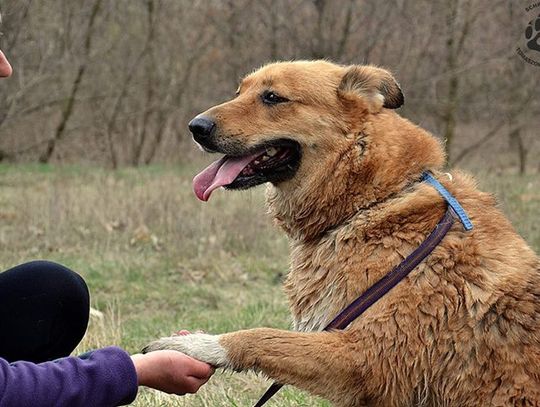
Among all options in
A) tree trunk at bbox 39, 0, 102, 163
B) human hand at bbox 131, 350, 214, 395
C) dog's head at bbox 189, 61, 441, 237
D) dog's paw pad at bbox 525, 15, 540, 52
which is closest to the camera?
human hand at bbox 131, 350, 214, 395

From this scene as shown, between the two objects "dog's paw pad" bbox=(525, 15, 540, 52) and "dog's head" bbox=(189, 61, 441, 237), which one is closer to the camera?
"dog's head" bbox=(189, 61, 441, 237)

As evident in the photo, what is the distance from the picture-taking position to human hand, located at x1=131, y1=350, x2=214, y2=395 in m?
2.26

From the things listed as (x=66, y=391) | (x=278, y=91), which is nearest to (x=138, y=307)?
(x=278, y=91)

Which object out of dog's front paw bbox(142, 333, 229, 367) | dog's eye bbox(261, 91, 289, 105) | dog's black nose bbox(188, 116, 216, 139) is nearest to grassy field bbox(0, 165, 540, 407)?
dog's front paw bbox(142, 333, 229, 367)

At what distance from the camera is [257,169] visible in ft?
11.1

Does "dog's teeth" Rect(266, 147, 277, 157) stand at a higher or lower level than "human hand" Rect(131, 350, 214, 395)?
higher

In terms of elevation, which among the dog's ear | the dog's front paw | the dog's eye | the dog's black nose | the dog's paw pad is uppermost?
the dog's ear

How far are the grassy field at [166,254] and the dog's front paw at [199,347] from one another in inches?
41.4

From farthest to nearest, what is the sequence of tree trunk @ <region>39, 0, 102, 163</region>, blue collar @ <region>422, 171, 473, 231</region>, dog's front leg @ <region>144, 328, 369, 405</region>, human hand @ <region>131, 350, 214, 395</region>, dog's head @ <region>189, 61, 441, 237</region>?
tree trunk @ <region>39, 0, 102, 163</region>, dog's head @ <region>189, 61, 441, 237</region>, blue collar @ <region>422, 171, 473, 231</region>, dog's front leg @ <region>144, 328, 369, 405</region>, human hand @ <region>131, 350, 214, 395</region>

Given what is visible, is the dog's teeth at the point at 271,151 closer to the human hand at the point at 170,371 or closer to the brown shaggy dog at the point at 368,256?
the brown shaggy dog at the point at 368,256

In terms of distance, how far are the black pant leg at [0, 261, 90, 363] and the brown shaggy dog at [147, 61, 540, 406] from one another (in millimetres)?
420

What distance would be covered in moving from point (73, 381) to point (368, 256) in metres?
1.27

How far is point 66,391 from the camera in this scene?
1.98m

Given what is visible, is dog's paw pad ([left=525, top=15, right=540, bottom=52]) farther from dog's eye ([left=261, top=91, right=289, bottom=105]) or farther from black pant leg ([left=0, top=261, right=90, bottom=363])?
black pant leg ([left=0, top=261, right=90, bottom=363])
